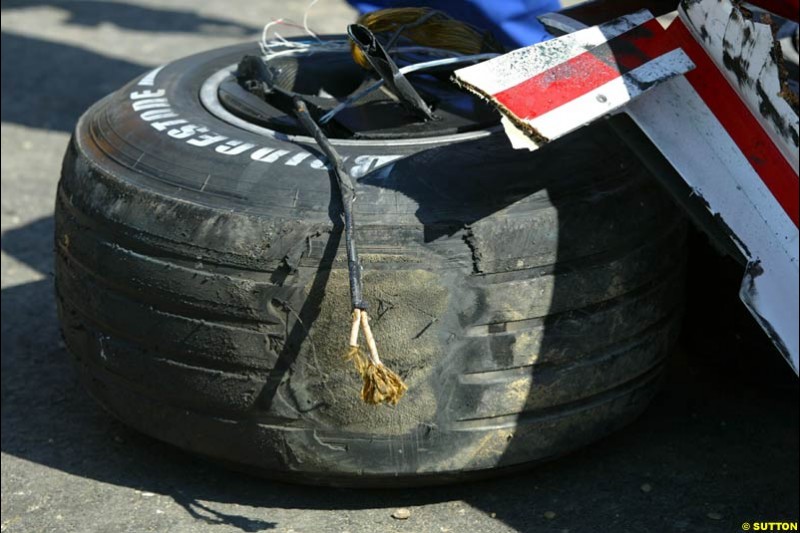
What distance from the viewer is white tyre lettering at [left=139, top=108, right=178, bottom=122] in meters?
2.73

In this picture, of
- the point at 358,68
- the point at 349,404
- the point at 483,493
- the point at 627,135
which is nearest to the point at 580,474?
the point at 483,493

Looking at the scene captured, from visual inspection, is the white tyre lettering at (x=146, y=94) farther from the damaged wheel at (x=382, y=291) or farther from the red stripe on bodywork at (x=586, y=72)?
the red stripe on bodywork at (x=586, y=72)

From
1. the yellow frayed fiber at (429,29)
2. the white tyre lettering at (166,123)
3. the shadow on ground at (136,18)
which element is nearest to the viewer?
the white tyre lettering at (166,123)

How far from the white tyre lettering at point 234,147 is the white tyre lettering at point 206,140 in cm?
3

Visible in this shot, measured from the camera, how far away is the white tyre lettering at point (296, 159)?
245 centimetres

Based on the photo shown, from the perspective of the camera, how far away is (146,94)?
290 cm

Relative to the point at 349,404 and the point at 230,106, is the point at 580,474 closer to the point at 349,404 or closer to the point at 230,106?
the point at 349,404

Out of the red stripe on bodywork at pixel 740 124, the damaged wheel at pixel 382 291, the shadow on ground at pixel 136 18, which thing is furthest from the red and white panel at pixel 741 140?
the shadow on ground at pixel 136 18

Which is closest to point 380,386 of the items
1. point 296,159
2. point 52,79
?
point 296,159

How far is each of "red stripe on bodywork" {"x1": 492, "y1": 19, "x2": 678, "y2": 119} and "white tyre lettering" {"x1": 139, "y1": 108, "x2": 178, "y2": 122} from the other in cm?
92

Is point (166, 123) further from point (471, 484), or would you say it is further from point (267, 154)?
point (471, 484)

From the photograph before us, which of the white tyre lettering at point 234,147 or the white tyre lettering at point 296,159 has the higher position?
the white tyre lettering at point 296,159

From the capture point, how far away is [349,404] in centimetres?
236

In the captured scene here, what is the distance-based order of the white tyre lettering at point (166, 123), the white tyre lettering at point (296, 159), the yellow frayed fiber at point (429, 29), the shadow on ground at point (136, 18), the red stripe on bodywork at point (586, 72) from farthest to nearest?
the shadow on ground at point (136, 18)
the yellow frayed fiber at point (429, 29)
the white tyre lettering at point (166, 123)
the white tyre lettering at point (296, 159)
the red stripe on bodywork at point (586, 72)
